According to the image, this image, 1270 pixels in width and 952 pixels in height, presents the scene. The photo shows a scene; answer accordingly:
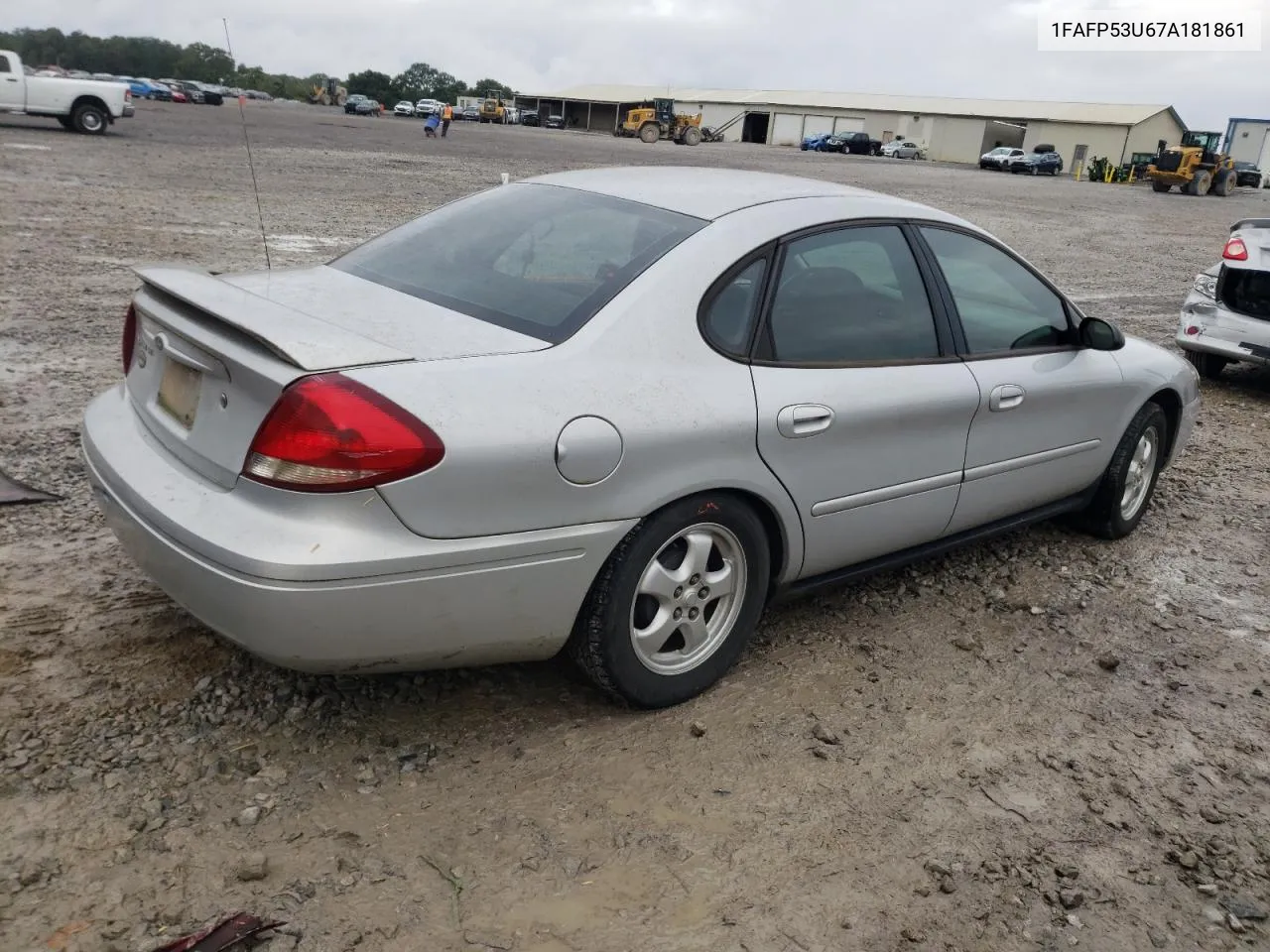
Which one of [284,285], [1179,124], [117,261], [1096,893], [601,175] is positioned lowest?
[1096,893]

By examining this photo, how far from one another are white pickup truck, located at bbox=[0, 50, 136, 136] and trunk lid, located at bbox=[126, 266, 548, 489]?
24782 mm

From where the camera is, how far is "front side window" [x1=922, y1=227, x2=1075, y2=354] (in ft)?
12.8

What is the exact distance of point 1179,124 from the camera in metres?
68.4

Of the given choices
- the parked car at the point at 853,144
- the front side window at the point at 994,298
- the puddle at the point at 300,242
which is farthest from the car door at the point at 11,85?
the parked car at the point at 853,144

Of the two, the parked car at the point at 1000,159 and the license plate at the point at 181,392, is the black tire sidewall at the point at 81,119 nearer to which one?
the license plate at the point at 181,392

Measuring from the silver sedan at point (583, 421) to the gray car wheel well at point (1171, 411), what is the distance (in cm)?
93

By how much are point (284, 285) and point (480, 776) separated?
1.56m

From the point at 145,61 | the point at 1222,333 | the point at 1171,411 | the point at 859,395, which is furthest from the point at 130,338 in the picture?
the point at 145,61

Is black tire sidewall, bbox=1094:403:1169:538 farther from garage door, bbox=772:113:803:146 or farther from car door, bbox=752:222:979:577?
garage door, bbox=772:113:803:146

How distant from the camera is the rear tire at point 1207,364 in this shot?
858 centimetres

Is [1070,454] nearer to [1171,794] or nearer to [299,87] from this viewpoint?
[1171,794]

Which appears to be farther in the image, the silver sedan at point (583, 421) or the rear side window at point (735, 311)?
the rear side window at point (735, 311)

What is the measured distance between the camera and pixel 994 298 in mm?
4078

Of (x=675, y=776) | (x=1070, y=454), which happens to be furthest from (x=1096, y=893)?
(x=1070, y=454)
